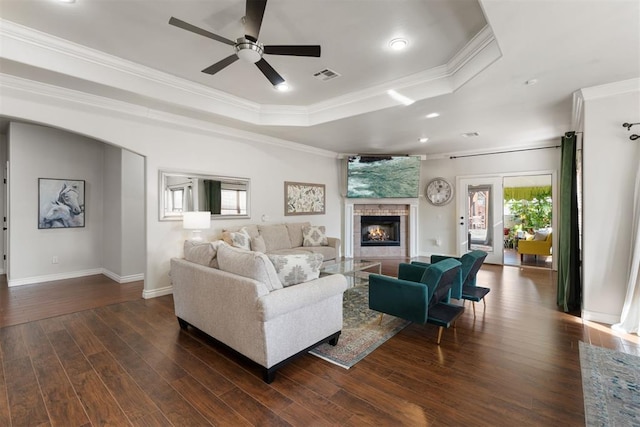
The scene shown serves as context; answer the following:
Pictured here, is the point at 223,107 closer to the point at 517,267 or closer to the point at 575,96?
the point at 575,96

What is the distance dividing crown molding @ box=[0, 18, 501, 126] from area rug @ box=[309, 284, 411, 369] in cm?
282

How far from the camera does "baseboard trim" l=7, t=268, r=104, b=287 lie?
4.91 m

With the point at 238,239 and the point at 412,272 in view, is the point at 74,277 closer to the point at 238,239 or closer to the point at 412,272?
the point at 238,239

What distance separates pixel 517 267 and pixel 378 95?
5.30m

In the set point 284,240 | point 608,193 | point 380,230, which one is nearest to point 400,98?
point 608,193

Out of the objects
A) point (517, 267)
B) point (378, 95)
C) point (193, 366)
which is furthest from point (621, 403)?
point (517, 267)

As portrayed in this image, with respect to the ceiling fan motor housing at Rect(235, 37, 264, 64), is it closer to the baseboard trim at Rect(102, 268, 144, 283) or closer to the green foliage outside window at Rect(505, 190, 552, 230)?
the baseboard trim at Rect(102, 268, 144, 283)

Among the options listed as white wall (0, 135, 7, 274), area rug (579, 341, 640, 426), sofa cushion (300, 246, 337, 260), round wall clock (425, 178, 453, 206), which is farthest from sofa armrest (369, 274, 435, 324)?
white wall (0, 135, 7, 274)

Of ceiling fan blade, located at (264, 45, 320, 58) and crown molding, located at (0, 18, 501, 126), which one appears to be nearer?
ceiling fan blade, located at (264, 45, 320, 58)

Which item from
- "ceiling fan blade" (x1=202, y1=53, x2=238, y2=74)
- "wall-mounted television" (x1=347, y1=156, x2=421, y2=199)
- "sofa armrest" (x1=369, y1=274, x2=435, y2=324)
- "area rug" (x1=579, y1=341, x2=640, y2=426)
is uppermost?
"ceiling fan blade" (x1=202, y1=53, x2=238, y2=74)

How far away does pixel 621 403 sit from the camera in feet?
6.75

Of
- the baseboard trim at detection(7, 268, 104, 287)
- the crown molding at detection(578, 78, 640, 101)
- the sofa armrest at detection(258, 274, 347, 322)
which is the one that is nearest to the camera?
the sofa armrest at detection(258, 274, 347, 322)

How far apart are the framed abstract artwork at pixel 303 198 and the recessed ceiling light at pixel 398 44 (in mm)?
3876

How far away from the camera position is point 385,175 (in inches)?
299
